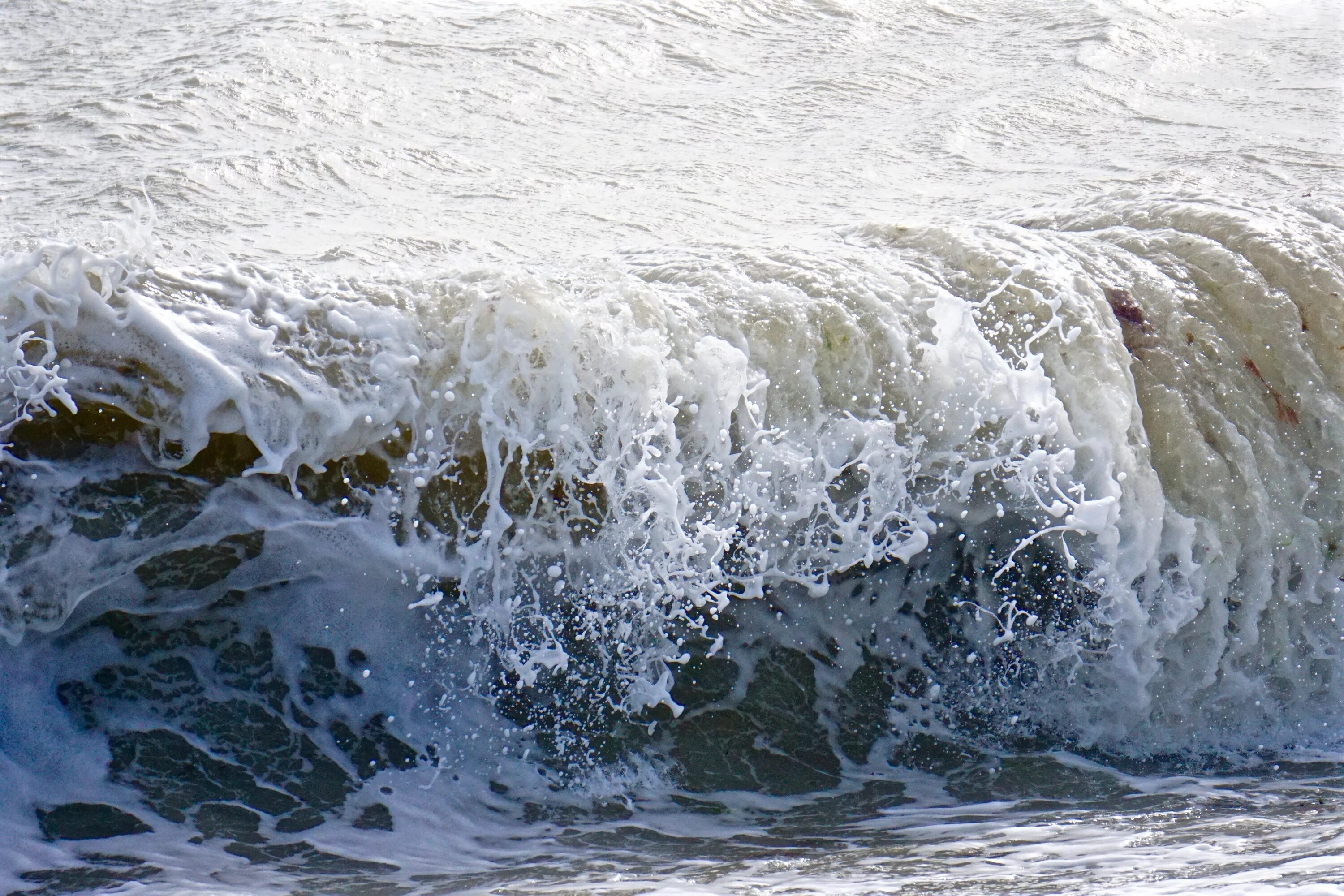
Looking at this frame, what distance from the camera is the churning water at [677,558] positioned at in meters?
2.43

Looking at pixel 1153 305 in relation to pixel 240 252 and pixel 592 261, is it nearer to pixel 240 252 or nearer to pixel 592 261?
pixel 592 261

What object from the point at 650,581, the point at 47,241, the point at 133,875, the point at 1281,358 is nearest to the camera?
the point at 133,875

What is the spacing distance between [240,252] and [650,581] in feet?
5.83

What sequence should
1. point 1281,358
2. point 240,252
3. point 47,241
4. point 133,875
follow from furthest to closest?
point 240,252, point 1281,358, point 47,241, point 133,875

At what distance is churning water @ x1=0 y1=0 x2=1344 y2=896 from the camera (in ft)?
7.98

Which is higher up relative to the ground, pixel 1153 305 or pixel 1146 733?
pixel 1153 305

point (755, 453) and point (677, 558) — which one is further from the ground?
point (755, 453)

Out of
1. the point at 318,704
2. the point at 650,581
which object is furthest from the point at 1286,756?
the point at 318,704

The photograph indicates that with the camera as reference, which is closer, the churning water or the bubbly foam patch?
the churning water

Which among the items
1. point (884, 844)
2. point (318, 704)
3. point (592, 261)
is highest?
point (592, 261)

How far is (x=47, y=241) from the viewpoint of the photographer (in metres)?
2.56

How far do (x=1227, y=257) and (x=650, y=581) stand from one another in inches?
81.3

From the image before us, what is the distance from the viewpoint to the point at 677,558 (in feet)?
8.99

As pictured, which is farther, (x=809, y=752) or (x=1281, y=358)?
(x=1281, y=358)
